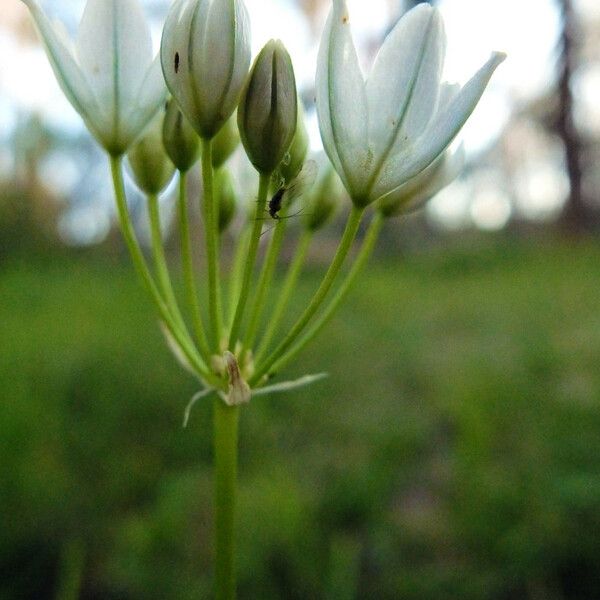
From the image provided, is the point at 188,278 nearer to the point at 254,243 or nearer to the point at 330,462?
the point at 254,243

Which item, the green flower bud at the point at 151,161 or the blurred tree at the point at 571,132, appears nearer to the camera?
the green flower bud at the point at 151,161

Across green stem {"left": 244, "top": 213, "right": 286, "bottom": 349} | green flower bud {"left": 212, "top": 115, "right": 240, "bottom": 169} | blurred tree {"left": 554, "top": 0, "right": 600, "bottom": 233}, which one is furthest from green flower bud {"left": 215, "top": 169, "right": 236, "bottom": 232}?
blurred tree {"left": 554, "top": 0, "right": 600, "bottom": 233}

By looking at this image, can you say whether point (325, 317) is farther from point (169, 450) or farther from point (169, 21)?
point (169, 450)

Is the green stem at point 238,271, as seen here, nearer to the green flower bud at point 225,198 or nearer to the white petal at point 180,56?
the green flower bud at point 225,198

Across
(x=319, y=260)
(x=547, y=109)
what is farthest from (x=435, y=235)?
(x=319, y=260)

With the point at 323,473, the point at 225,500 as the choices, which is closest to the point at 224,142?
the point at 225,500

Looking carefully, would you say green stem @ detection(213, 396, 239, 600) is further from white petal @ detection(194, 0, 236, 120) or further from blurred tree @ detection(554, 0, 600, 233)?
blurred tree @ detection(554, 0, 600, 233)

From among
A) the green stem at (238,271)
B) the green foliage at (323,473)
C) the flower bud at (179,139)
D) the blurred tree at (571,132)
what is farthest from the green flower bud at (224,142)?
the blurred tree at (571,132)
